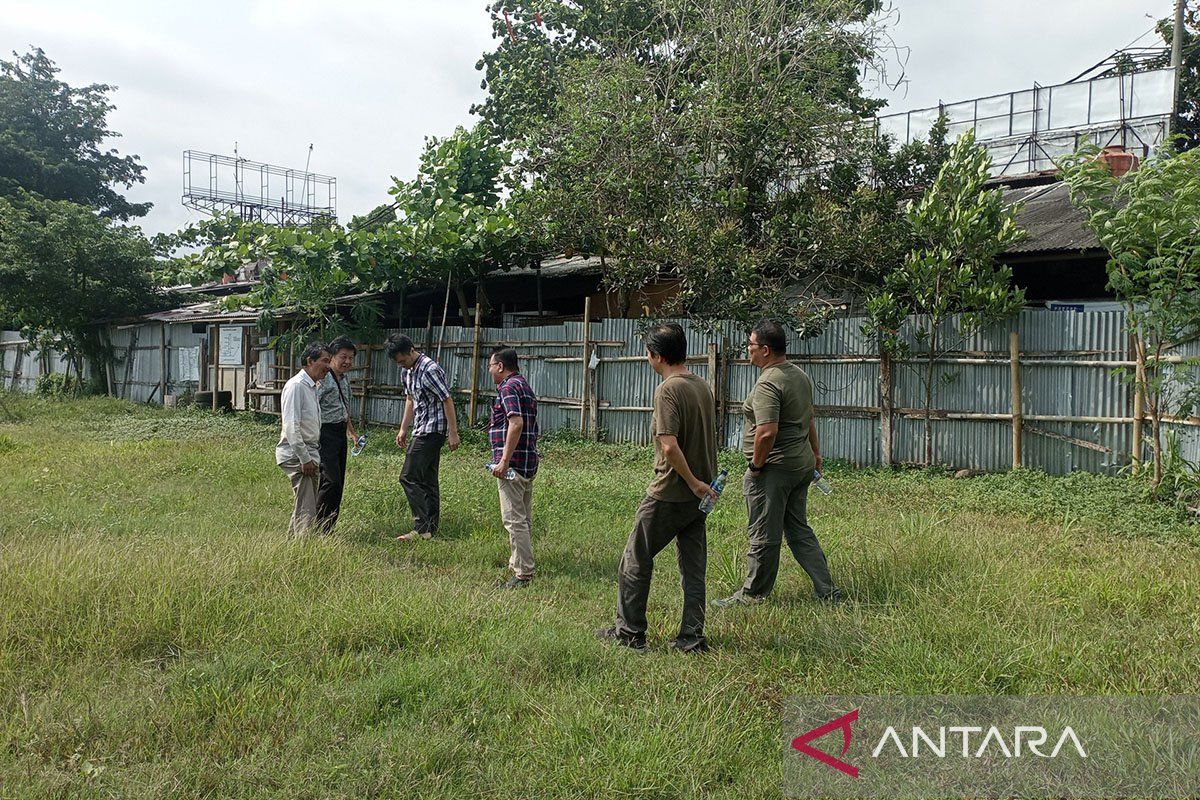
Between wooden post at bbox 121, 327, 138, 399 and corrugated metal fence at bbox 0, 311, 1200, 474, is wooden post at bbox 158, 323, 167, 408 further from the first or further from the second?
corrugated metal fence at bbox 0, 311, 1200, 474

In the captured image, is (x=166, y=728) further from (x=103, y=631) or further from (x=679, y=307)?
(x=679, y=307)

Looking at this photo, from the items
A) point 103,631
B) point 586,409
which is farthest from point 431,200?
point 103,631

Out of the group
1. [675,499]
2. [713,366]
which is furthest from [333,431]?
[713,366]

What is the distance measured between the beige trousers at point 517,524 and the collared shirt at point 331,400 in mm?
1932

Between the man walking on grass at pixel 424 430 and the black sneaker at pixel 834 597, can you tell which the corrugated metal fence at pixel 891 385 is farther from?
the man walking on grass at pixel 424 430

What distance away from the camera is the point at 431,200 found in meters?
15.8

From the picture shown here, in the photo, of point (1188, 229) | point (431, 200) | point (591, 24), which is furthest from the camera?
point (591, 24)

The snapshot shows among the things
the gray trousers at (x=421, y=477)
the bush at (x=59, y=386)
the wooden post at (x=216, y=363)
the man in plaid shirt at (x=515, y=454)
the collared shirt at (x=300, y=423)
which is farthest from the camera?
the bush at (x=59, y=386)

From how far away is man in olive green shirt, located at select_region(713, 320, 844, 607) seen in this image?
206 inches

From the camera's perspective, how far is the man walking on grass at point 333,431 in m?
7.23

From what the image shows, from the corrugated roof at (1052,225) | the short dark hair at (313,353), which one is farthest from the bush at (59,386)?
the corrugated roof at (1052,225)

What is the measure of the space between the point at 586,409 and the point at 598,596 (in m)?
8.02

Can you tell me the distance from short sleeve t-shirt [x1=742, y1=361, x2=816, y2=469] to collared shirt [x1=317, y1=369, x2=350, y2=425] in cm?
361

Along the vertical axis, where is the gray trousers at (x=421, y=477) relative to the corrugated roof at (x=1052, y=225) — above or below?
below
